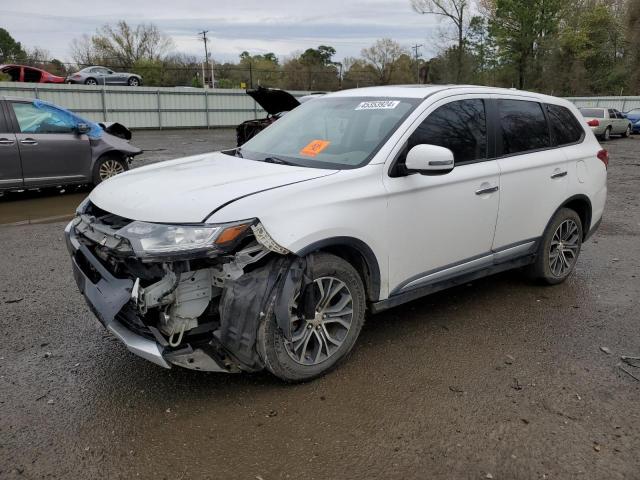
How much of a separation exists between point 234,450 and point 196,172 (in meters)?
1.80

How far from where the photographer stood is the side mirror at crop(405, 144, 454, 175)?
341 centimetres

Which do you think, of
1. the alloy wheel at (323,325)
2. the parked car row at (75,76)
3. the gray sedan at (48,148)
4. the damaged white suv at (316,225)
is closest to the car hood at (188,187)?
the damaged white suv at (316,225)

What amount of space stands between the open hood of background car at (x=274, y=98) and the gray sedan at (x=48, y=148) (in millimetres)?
2814

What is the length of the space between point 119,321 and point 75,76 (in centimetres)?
3259

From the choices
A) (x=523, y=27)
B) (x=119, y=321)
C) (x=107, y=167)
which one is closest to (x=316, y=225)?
(x=119, y=321)

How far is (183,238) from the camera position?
112 inches

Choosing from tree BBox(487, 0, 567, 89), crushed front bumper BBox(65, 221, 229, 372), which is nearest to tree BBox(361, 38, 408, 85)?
tree BBox(487, 0, 567, 89)

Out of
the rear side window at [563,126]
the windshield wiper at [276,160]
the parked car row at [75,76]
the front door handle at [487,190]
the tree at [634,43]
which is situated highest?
the tree at [634,43]

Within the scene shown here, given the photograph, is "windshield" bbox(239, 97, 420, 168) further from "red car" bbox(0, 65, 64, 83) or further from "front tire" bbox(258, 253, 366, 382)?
"red car" bbox(0, 65, 64, 83)

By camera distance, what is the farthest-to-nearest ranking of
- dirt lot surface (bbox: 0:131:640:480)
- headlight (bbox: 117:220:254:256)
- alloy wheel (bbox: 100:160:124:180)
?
alloy wheel (bbox: 100:160:124:180) < headlight (bbox: 117:220:254:256) < dirt lot surface (bbox: 0:131:640:480)

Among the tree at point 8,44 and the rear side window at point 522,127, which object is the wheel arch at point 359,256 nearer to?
the rear side window at point 522,127

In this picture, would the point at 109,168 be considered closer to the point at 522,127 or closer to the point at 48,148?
the point at 48,148

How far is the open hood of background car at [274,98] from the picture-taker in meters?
10.5

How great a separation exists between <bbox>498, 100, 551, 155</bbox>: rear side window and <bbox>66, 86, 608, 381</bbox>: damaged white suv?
0.02m
